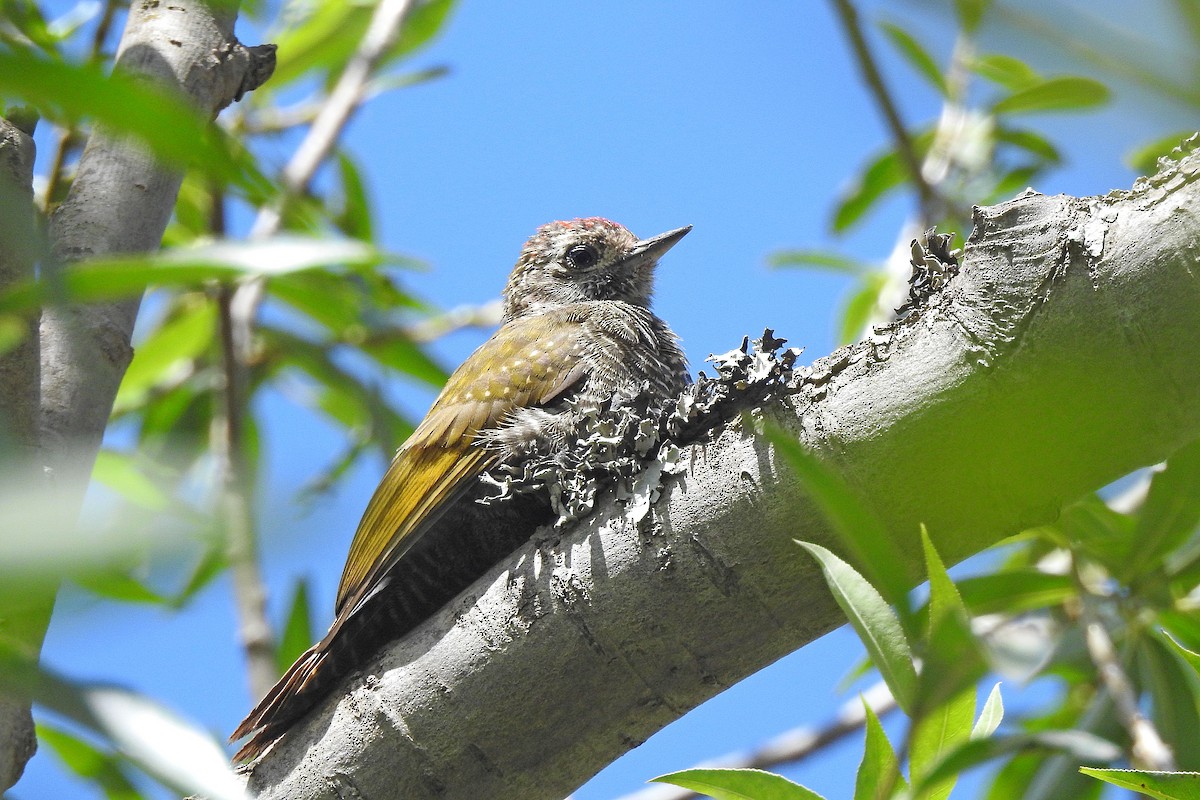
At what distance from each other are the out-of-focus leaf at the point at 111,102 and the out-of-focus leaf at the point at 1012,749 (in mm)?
1017

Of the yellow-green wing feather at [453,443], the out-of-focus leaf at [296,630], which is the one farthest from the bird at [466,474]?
the out-of-focus leaf at [296,630]

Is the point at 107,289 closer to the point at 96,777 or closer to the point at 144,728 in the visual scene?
the point at 144,728

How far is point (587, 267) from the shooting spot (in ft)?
15.9

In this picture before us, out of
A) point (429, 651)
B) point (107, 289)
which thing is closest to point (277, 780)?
point (429, 651)

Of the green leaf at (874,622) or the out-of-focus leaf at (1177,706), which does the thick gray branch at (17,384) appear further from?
the out-of-focus leaf at (1177,706)

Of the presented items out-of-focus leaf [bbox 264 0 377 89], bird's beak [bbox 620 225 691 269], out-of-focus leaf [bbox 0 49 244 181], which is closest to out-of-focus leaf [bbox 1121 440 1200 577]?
out-of-focus leaf [bbox 0 49 244 181]

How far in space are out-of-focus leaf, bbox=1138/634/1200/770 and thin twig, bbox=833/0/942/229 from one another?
140 centimetres

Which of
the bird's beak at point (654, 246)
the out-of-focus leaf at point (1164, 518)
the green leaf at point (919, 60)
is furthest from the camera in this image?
the bird's beak at point (654, 246)

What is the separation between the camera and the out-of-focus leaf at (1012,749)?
1.19 m

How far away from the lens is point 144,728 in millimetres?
1133

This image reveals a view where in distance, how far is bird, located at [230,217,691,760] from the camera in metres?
2.40

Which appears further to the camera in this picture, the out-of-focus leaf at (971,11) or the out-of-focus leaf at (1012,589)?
the out-of-focus leaf at (1012,589)

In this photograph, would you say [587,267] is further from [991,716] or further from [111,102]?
[111,102]

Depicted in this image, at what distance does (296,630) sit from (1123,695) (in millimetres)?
2718
